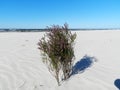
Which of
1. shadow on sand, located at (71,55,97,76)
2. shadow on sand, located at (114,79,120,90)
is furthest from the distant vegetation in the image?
shadow on sand, located at (114,79,120,90)

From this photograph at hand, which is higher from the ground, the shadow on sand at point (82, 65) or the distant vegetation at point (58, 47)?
the distant vegetation at point (58, 47)

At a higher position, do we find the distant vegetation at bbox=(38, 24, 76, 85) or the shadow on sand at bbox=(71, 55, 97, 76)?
Answer: the distant vegetation at bbox=(38, 24, 76, 85)

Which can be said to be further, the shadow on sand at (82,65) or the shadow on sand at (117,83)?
the shadow on sand at (82,65)

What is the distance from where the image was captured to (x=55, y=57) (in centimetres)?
521

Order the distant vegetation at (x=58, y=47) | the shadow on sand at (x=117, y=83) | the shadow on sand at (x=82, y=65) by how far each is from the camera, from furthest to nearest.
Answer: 1. the shadow on sand at (x=82, y=65)
2. the distant vegetation at (x=58, y=47)
3. the shadow on sand at (x=117, y=83)

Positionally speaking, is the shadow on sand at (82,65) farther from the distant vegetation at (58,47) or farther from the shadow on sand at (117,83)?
the shadow on sand at (117,83)

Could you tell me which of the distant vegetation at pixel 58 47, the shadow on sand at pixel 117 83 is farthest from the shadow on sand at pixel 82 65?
the shadow on sand at pixel 117 83

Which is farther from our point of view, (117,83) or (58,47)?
(58,47)

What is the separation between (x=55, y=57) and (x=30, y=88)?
0.91 metres

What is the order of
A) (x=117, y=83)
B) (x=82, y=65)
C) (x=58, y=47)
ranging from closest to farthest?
1. (x=117, y=83)
2. (x=58, y=47)
3. (x=82, y=65)

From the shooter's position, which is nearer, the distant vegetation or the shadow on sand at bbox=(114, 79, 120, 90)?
the shadow on sand at bbox=(114, 79, 120, 90)

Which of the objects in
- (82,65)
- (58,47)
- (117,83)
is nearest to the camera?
(117,83)

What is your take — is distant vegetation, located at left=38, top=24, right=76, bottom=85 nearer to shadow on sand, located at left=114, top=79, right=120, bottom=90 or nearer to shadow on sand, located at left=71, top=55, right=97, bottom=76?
shadow on sand, located at left=71, top=55, right=97, bottom=76

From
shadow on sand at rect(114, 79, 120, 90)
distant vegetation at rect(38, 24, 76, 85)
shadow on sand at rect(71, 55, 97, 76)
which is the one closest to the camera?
shadow on sand at rect(114, 79, 120, 90)
